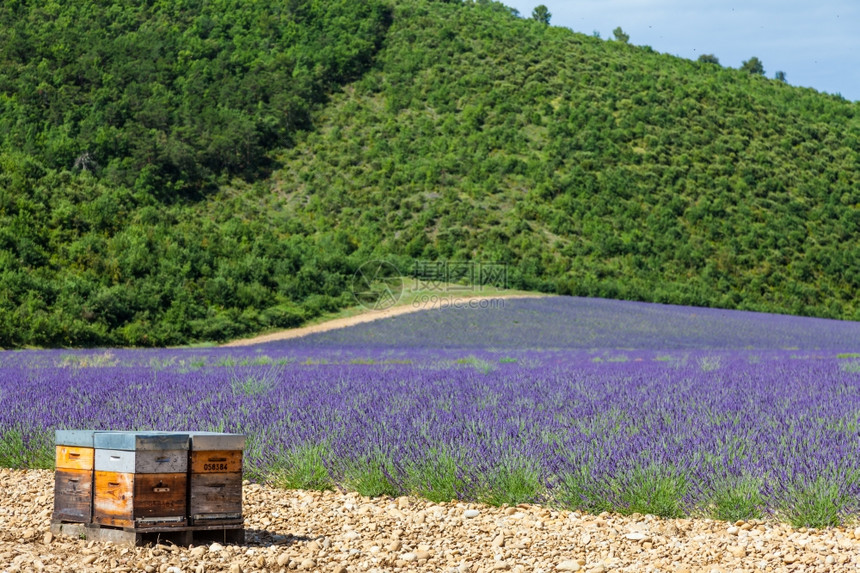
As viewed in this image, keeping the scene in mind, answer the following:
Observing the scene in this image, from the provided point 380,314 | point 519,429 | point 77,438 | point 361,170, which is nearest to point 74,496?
point 77,438

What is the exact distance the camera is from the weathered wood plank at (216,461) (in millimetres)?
4758

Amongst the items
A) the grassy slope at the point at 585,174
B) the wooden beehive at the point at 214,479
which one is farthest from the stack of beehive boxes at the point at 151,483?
the grassy slope at the point at 585,174

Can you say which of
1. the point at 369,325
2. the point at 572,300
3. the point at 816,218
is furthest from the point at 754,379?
the point at 816,218

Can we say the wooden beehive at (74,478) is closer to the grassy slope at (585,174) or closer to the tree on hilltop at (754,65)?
the grassy slope at (585,174)

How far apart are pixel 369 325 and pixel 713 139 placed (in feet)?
105

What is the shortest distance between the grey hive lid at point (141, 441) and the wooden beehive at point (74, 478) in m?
0.13

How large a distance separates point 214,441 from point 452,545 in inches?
51.8

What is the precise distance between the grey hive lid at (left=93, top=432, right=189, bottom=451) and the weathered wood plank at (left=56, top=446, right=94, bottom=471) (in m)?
0.12

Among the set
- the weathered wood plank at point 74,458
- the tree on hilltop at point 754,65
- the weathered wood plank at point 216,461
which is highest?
the tree on hilltop at point 754,65

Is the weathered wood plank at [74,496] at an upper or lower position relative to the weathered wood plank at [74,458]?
lower

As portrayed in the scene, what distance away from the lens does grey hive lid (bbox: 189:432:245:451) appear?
4750mm

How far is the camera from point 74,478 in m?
4.89

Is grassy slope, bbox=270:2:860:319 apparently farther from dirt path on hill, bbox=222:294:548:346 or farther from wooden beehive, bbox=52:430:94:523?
→ wooden beehive, bbox=52:430:94:523

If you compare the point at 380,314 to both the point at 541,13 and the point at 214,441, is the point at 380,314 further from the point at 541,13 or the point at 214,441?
the point at 541,13
